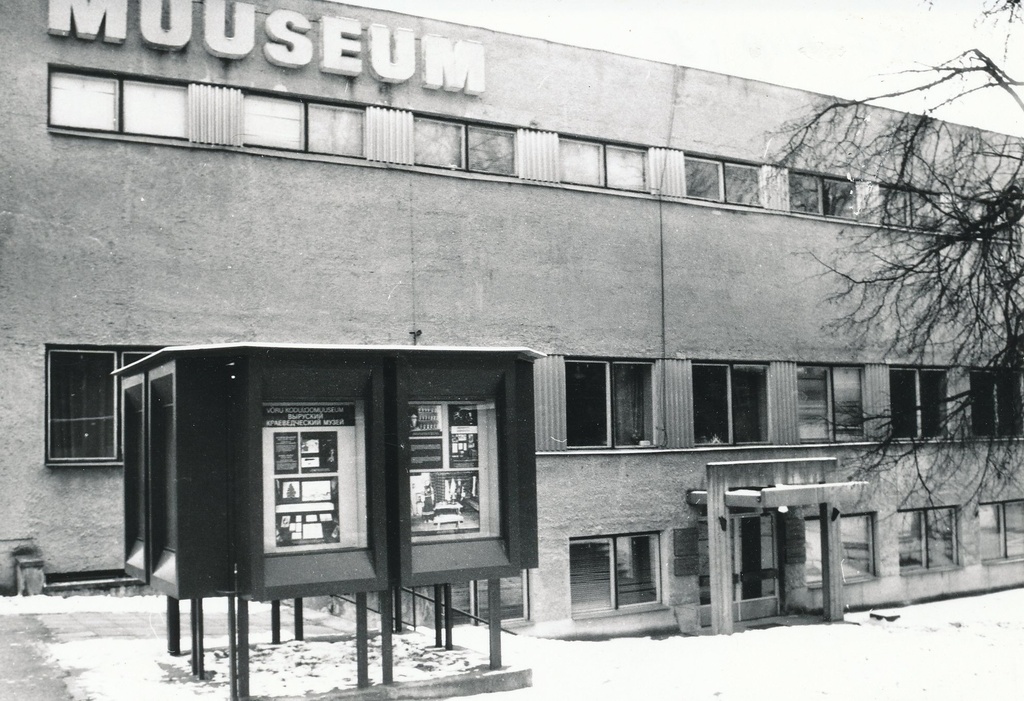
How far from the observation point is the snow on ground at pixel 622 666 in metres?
9.38

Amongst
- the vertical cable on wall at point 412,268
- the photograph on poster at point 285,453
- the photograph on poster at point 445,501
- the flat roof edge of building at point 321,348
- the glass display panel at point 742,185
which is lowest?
the photograph on poster at point 445,501

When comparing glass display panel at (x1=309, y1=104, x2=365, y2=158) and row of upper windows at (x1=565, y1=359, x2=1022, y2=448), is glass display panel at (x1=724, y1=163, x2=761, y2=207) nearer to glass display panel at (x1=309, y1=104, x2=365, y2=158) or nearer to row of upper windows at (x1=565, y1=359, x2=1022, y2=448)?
row of upper windows at (x1=565, y1=359, x2=1022, y2=448)

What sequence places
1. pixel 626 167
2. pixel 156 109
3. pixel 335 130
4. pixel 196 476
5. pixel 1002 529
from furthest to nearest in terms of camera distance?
pixel 1002 529
pixel 626 167
pixel 335 130
pixel 156 109
pixel 196 476

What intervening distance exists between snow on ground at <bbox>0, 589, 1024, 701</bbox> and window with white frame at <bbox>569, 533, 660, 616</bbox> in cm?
325

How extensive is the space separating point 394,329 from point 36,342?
5233 mm

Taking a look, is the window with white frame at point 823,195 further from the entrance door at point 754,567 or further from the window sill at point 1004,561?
the window sill at point 1004,561

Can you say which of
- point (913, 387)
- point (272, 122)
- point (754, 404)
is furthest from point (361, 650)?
point (913, 387)

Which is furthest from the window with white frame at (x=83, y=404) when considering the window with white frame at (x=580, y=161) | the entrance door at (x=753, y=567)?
the entrance door at (x=753, y=567)

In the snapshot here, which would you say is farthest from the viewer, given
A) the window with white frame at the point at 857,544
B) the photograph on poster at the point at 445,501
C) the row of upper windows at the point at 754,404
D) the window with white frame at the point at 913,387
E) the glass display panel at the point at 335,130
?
the window with white frame at the point at 913,387

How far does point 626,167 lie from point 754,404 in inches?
217

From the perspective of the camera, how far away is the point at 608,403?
19.2m

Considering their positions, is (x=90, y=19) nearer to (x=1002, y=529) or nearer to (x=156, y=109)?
(x=156, y=109)

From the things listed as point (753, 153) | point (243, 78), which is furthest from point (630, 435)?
point (243, 78)

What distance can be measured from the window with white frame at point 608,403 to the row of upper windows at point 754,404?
0.06ft
